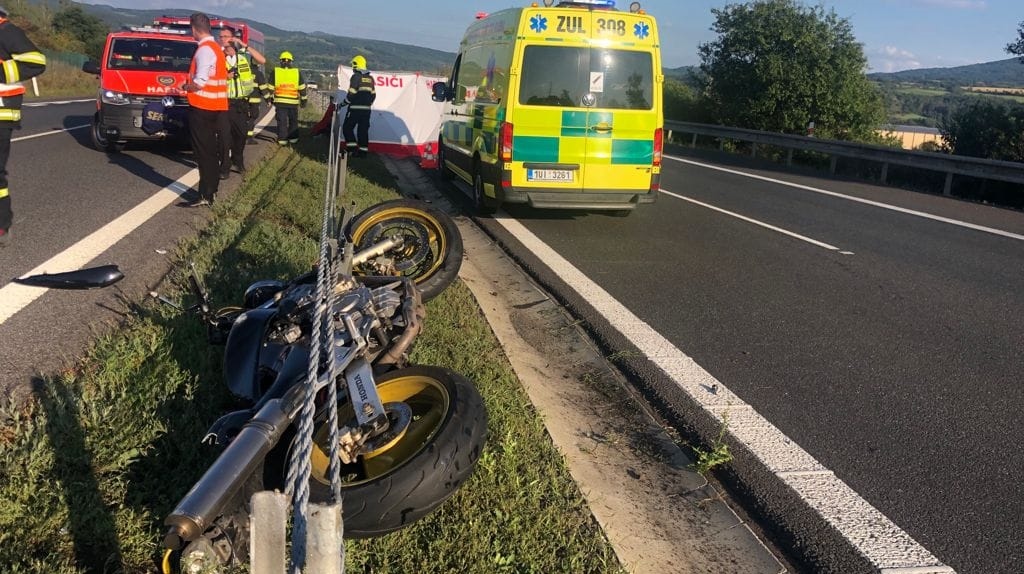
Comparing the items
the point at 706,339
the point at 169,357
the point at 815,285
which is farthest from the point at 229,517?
the point at 815,285

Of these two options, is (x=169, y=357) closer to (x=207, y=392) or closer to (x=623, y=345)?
(x=207, y=392)

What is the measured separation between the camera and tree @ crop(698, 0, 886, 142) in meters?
30.7

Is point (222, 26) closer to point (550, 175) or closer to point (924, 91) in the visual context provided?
point (550, 175)

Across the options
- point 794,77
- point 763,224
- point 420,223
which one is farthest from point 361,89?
point 794,77

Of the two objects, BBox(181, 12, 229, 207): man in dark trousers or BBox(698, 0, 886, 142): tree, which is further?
BBox(698, 0, 886, 142): tree

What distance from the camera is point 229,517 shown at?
2.25 metres

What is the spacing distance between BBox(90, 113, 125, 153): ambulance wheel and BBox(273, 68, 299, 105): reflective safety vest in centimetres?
315

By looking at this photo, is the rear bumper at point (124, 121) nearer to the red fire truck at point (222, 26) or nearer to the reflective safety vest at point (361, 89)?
the red fire truck at point (222, 26)

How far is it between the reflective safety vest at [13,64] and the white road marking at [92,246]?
3.77 ft

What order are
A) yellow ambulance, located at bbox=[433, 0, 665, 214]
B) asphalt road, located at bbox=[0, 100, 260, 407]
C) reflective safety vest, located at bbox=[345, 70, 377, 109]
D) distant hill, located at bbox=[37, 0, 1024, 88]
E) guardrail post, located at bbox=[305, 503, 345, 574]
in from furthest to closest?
distant hill, located at bbox=[37, 0, 1024, 88]
reflective safety vest, located at bbox=[345, 70, 377, 109]
yellow ambulance, located at bbox=[433, 0, 665, 214]
asphalt road, located at bbox=[0, 100, 260, 407]
guardrail post, located at bbox=[305, 503, 345, 574]

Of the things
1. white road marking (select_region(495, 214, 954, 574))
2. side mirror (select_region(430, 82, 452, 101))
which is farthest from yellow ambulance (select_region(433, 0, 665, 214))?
white road marking (select_region(495, 214, 954, 574))

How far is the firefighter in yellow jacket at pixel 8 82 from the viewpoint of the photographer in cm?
633

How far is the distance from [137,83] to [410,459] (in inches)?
476

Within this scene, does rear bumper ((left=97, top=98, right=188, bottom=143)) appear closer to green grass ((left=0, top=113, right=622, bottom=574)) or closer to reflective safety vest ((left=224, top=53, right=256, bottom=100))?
reflective safety vest ((left=224, top=53, right=256, bottom=100))
